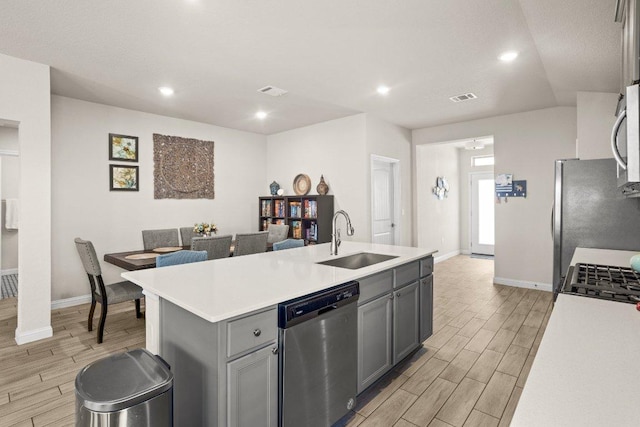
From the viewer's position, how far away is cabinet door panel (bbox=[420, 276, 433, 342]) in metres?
2.86

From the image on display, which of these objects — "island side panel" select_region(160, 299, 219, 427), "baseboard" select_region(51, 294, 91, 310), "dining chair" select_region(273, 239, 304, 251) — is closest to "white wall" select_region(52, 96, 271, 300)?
"baseboard" select_region(51, 294, 91, 310)

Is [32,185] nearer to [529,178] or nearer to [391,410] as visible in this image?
[391,410]

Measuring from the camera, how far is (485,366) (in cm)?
273

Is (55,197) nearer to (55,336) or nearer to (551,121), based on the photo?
(55,336)

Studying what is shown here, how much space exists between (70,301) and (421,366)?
14.5 feet

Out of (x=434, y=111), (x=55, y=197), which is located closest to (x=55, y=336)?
(x=55, y=197)

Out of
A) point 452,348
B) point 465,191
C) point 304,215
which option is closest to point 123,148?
point 304,215

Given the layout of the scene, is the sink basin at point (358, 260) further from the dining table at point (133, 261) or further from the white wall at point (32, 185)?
the white wall at point (32, 185)

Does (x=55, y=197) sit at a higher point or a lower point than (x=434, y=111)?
lower

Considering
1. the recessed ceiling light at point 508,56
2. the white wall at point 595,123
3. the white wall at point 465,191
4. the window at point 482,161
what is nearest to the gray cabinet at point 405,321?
the recessed ceiling light at point 508,56

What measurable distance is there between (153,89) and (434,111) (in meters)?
3.90

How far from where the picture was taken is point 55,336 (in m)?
3.40

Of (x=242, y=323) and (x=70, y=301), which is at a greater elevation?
(x=242, y=323)

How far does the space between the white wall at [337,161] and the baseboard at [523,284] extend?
2.27 m
